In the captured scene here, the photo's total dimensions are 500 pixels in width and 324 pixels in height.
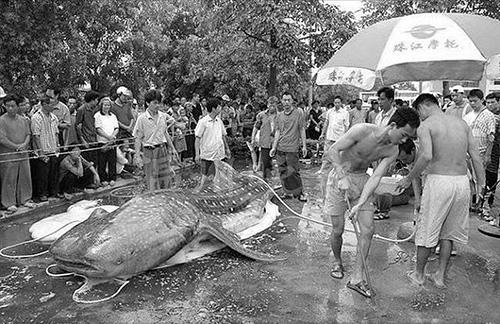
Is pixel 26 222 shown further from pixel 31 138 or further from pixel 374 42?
pixel 374 42

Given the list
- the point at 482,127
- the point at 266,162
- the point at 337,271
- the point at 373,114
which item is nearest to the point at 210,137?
the point at 266,162

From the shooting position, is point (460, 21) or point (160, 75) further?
point (160, 75)

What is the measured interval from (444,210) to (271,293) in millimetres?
1766

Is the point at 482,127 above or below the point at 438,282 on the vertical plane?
above

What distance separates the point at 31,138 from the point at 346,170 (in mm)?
5059

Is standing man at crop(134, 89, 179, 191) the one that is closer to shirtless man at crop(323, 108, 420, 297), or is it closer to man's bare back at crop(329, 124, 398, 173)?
shirtless man at crop(323, 108, 420, 297)

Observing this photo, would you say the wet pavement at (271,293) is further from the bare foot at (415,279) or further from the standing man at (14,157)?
the standing man at (14,157)

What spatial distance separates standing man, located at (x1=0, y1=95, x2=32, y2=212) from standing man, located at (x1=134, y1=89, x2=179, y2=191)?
161 cm

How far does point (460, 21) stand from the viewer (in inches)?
213

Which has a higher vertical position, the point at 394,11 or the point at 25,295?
the point at 394,11

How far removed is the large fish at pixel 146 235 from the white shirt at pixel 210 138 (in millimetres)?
1235

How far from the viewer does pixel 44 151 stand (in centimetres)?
727

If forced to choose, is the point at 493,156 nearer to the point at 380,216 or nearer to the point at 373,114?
the point at 380,216

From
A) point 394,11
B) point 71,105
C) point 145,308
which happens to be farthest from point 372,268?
point 394,11
